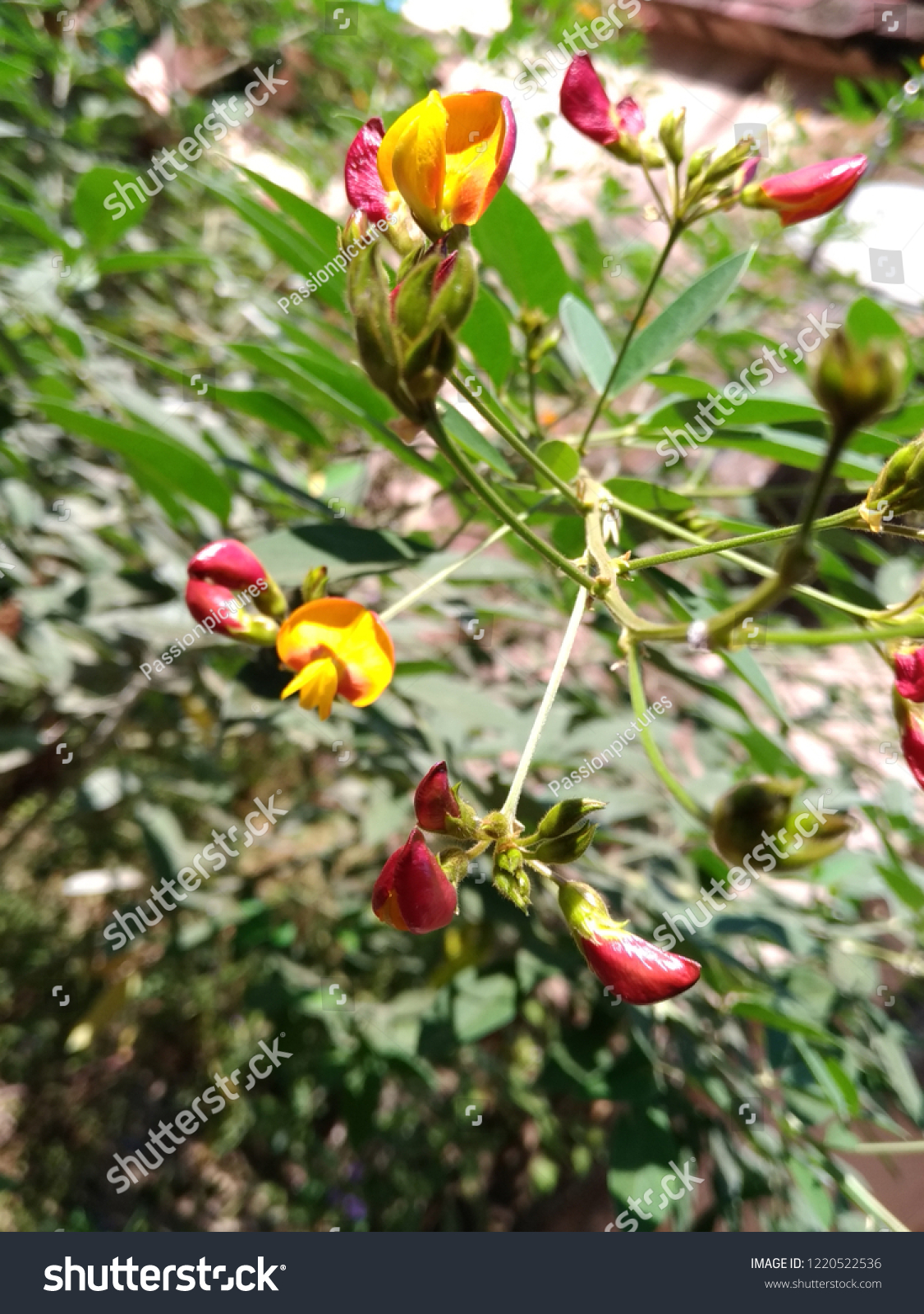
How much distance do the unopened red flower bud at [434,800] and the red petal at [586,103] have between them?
0.51 metres

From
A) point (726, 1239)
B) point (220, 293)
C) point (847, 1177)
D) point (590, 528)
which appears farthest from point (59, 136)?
point (726, 1239)

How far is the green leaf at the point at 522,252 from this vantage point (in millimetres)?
552

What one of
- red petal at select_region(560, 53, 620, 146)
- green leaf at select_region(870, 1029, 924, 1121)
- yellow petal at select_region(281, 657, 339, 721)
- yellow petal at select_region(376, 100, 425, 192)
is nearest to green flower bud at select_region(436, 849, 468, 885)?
yellow petal at select_region(281, 657, 339, 721)

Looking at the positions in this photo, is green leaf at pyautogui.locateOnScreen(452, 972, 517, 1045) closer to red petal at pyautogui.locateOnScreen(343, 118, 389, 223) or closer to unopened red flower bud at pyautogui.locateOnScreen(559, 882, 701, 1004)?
unopened red flower bud at pyautogui.locateOnScreen(559, 882, 701, 1004)

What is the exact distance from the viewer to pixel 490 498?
1.03 feet

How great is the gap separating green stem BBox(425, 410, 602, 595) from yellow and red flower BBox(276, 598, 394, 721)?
134mm

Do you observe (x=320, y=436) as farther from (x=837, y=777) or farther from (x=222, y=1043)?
(x=222, y=1043)

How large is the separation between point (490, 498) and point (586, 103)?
0.45 m

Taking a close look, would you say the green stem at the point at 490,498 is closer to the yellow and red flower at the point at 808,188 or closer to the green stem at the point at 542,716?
the green stem at the point at 542,716

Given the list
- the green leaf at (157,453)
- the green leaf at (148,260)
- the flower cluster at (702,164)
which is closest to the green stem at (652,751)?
the flower cluster at (702,164)

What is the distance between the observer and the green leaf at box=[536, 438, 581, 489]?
1.59 feet

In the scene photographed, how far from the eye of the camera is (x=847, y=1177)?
0.84 metres

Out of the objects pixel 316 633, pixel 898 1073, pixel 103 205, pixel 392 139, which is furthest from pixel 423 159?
pixel 898 1073

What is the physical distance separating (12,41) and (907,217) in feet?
6.16
